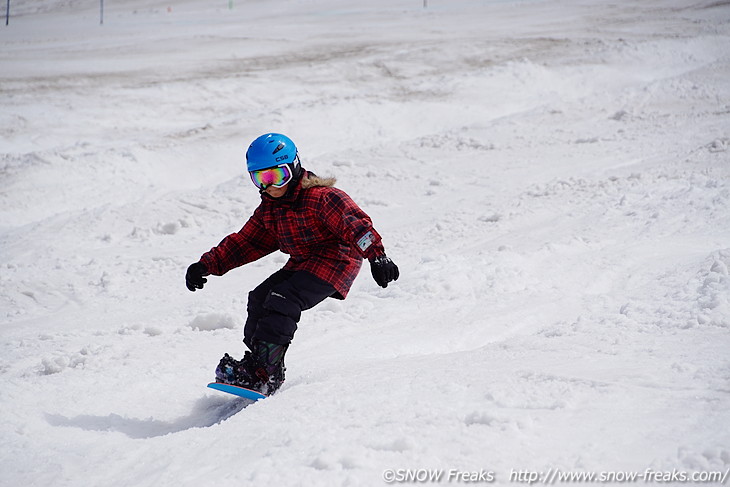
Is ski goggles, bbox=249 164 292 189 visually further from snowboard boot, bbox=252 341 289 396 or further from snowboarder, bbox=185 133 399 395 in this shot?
snowboard boot, bbox=252 341 289 396

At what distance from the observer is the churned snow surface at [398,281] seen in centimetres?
283

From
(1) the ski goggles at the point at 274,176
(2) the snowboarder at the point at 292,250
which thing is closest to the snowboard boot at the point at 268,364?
(2) the snowboarder at the point at 292,250

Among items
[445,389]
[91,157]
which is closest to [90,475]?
[445,389]

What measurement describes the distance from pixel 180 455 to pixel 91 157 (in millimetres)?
8803

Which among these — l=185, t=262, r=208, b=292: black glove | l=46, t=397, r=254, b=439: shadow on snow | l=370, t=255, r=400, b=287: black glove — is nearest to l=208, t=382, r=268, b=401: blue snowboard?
l=46, t=397, r=254, b=439: shadow on snow

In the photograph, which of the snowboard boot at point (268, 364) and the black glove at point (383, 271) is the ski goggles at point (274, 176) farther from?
the snowboard boot at point (268, 364)

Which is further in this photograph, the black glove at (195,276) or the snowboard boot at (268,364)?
the black glove at (195,276)

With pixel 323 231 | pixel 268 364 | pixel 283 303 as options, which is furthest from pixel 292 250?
pixel 268 364

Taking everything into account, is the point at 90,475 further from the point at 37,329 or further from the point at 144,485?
the point at 37,329

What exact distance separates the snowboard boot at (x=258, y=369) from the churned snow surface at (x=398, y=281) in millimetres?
167

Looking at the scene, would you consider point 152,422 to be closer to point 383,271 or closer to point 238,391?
point 238,391

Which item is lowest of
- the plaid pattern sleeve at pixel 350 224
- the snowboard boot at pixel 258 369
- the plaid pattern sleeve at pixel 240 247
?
the snowboard boot at pixel 258 369

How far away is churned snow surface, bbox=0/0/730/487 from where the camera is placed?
9.27 feet

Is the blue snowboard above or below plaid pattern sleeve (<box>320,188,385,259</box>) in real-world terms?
below
